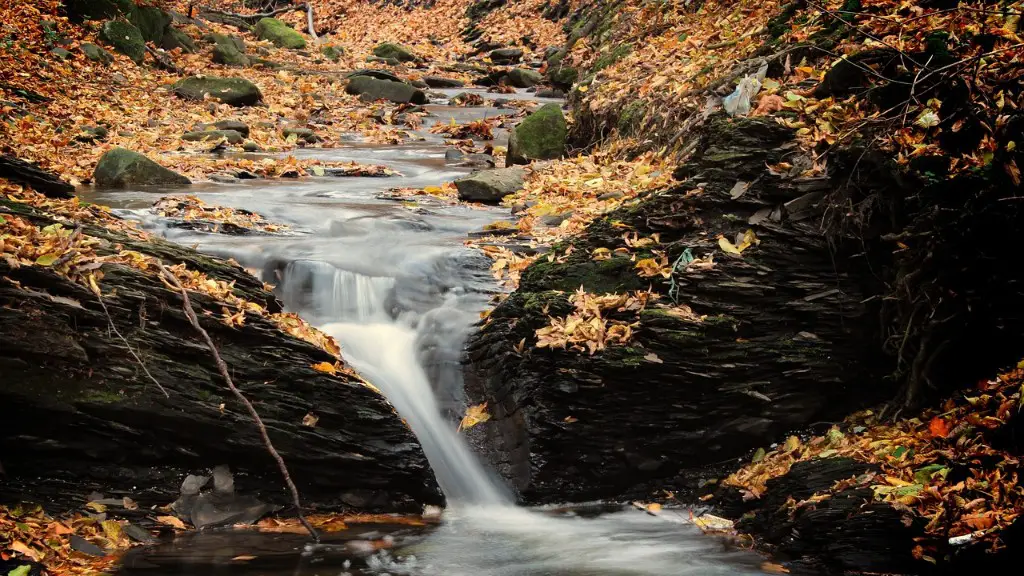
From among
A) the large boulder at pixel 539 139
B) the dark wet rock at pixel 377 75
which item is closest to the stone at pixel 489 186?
the large boulder at pixel 539 139

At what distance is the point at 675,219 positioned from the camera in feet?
20.8

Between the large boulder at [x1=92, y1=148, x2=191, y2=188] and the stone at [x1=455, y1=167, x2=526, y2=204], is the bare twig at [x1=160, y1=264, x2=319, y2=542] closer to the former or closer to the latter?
the large boulder at [x1=92, y1=148, x2=191, y2=188]

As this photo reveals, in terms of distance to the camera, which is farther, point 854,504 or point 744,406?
point 744,406

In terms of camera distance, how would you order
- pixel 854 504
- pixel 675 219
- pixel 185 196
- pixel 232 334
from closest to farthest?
pixel 854 504 → pixel 232 334 → pixel 675 219 → pixel 185 196

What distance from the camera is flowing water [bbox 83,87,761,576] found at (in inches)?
180

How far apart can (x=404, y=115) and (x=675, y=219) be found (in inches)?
449

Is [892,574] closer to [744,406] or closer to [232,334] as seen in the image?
[744,406]

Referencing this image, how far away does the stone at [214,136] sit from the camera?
12647 mm

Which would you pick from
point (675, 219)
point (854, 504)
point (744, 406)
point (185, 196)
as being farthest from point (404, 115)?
point (854, 504)

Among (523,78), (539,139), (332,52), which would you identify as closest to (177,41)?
(332,52)

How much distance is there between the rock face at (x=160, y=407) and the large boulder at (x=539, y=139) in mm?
6176

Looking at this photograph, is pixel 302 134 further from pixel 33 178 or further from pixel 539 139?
pixel 33 178

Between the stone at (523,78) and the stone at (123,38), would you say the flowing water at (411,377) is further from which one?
the stone at (523,78)

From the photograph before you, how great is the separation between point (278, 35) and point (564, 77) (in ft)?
30.3
